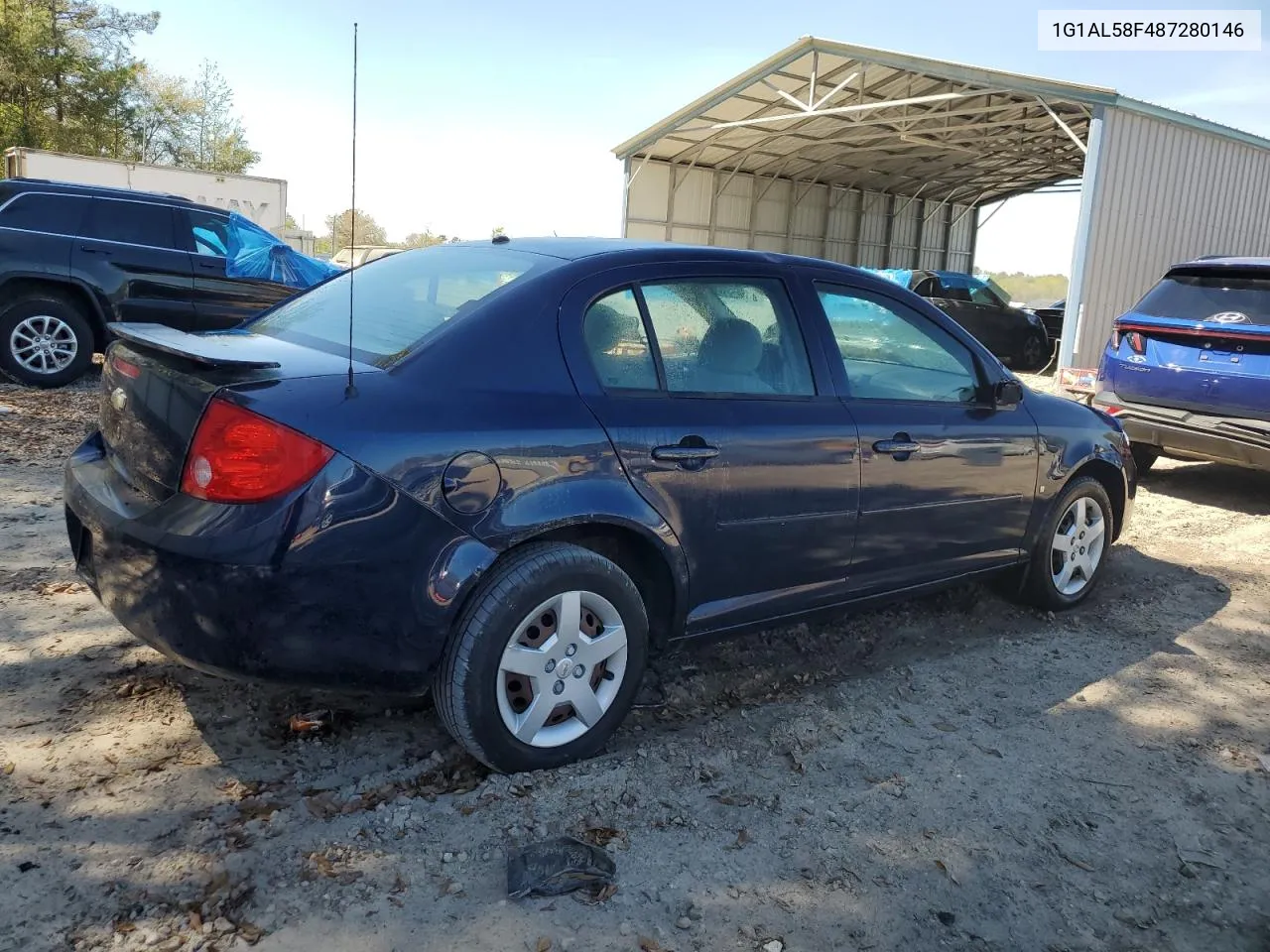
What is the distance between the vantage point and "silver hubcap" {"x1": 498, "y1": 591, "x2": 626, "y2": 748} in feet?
9.07

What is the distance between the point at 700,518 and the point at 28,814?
2.02 metres

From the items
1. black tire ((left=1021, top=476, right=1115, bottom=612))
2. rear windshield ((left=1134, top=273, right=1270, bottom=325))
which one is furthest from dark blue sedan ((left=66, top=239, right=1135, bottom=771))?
rear windshield ((left=1134, top=273, right=1270, bottom=325))

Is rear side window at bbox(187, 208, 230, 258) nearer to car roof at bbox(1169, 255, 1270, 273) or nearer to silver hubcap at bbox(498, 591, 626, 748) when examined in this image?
silver hubcap at bbox(498, 591, 626, 748)

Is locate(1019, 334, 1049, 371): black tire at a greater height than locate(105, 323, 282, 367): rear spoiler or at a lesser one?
greater

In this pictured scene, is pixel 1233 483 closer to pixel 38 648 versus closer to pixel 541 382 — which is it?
pixel 541 382

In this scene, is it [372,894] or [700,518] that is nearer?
[372,894]

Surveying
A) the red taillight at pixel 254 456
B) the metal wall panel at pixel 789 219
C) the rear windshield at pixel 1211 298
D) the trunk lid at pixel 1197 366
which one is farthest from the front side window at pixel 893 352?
the metal wall panel at pixel 789 219

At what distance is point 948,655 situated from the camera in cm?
411

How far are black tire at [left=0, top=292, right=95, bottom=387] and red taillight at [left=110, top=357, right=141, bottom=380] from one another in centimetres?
619

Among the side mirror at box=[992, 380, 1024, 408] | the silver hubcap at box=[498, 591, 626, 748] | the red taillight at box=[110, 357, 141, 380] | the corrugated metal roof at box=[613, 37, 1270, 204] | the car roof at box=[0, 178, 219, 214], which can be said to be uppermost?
the corrugated metal roof at box=[613, 37, 1270, 204]

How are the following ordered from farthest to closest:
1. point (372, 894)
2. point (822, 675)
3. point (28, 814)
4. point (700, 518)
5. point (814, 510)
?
point (822, 675) → point (814, 510) → point (700, 518) → point (28, 814) → point (372, 894)

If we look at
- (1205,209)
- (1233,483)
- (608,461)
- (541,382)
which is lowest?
(1233,483)

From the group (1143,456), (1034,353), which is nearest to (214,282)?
(1143,456)

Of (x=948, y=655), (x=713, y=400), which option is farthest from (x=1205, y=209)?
(x=713, y=400)
